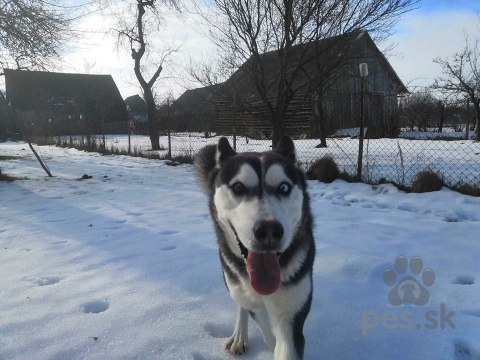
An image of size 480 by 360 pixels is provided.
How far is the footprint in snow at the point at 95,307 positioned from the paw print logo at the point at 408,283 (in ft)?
6.90

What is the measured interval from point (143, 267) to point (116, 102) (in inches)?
1866

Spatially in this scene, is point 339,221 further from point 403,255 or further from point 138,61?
point 138,61

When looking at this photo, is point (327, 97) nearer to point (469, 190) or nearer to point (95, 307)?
point (469, 190)

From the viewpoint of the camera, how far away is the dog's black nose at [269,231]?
150 centimetres

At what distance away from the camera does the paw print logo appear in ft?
7.48

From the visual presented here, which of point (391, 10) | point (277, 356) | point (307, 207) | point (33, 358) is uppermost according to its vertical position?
point (391, 10)

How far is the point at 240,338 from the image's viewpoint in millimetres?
1895

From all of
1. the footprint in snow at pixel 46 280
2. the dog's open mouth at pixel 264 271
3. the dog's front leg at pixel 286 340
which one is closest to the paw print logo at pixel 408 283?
the dog's front leg at pixel 286 340

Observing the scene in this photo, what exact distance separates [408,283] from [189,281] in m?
1.80

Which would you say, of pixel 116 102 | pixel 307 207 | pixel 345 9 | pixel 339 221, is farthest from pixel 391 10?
pixel 116 102

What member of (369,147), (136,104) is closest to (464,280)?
(369,147)

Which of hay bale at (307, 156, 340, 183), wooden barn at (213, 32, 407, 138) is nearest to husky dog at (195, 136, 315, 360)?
hay bale at (307, 156, 340, 183)

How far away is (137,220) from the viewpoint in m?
4.54

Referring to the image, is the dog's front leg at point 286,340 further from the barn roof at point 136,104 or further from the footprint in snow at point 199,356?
the barn roof at point 136,104
